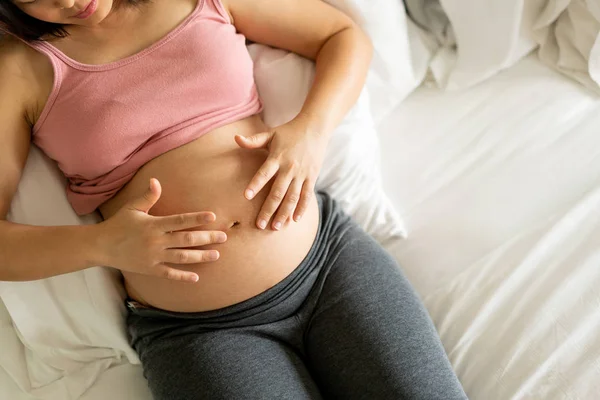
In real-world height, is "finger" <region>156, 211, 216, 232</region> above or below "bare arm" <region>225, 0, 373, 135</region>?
below

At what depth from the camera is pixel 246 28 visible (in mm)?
966

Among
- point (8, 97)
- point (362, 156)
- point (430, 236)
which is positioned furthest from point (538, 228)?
point (8, 97)

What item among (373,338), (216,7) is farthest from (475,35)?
(373,338)

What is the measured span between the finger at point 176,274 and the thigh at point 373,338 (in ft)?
0.67

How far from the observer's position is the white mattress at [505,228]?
84 cm

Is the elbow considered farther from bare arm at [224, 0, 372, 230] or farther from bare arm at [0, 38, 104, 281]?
bare arm at [0, 38, 104, 281]

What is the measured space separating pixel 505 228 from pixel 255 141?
0.46 m

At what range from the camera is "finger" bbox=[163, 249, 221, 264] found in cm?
77

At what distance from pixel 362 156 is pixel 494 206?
0.25 meters

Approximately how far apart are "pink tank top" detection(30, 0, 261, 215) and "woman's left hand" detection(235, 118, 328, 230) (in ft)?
0.30

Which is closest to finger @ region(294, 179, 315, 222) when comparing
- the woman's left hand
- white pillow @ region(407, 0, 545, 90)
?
the woman's left hand

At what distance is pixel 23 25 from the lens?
795mm

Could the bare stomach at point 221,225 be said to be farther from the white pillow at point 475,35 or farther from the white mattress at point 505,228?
the white pillow at point 475,35

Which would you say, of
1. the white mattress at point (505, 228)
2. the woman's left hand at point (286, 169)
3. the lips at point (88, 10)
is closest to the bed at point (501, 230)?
the white mattress at point (505, 228)
